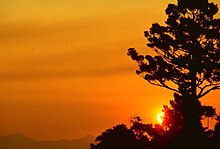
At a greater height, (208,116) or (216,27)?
(216,27)

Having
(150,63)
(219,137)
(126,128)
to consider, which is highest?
(150,63)

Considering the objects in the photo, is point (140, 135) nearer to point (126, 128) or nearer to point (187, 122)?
→ point (126, 128)

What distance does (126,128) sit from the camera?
4978cm

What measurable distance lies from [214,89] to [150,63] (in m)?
6.42

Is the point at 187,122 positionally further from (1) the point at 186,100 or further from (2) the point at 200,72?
(2) the point at 200,72

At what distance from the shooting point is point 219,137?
4488 centimetres

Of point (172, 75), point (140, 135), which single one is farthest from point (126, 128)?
point (172, 75)

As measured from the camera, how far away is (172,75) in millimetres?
45656

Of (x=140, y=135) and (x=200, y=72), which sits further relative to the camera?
(x=140, y=135)

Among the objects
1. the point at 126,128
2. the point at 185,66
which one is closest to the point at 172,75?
the point at 185,66

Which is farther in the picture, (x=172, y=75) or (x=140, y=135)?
(x=140, y=135)

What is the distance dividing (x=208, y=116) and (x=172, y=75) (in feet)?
19.2

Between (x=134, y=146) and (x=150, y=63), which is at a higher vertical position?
(x=150, y=63)

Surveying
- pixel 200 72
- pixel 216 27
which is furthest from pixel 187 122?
pixel 216 27
